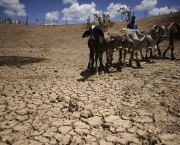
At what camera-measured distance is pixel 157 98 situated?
3246 mm

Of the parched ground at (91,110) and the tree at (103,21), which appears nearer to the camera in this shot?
the parched ground at (91,110)

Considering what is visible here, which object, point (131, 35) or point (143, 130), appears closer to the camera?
point (143, 130)

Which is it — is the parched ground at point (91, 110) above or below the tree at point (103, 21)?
below

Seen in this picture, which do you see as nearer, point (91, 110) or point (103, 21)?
point (91, 110)

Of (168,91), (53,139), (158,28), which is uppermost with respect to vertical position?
(158,28)

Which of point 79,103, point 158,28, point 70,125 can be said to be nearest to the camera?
point 70,125

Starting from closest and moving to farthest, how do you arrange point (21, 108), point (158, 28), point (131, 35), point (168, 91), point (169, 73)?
point (21, 108), point (168, 91), point (169, 73), point (131, 35), point (158, 28)

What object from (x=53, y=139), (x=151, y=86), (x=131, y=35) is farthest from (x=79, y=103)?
(x=131, y=35)

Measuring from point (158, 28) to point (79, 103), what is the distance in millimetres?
6627

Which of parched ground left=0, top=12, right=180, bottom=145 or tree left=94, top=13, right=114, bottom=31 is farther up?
tree left=94, top=13, right=114, bottom=31

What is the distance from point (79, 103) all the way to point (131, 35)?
13.9 ft

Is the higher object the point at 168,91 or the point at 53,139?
the point at 168,91

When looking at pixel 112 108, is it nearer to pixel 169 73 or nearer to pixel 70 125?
pixel 70 125

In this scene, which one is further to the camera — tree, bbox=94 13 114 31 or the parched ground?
tree, bbox=94 13 114 31
